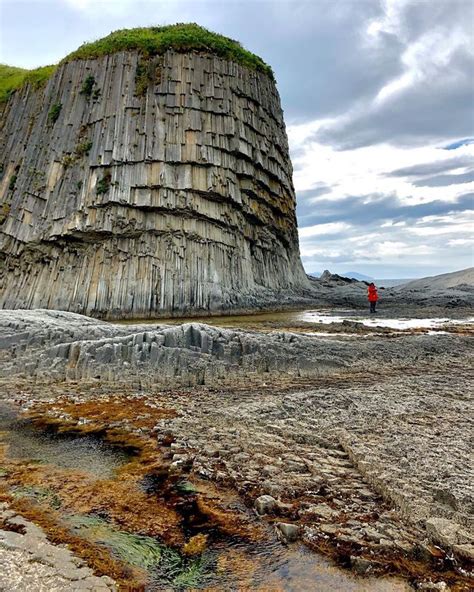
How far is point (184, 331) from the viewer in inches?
460

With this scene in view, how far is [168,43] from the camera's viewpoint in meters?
31.5

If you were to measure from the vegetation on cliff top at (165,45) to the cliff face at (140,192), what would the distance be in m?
0.68

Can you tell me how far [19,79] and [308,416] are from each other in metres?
47.1

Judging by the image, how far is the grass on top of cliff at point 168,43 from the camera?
3162 centimetres

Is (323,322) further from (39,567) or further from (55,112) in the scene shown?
(55,112)

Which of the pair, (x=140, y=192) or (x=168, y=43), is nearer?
(x=140, y=192)

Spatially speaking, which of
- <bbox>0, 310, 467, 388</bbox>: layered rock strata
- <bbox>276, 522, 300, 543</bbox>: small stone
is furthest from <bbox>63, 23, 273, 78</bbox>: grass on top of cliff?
<bbox>276, 522, 300, 543</bbox>: small stone

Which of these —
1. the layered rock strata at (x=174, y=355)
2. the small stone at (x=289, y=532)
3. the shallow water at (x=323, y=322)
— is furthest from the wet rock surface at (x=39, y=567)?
the shallow water at (x=323, y=322)

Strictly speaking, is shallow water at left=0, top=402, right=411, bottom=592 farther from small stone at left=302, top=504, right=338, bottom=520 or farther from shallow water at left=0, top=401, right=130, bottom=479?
shallow water at left=0, top=401, right=130, bottom=479

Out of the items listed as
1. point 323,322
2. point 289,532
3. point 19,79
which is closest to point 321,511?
point 289,532

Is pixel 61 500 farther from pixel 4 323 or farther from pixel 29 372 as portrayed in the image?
pixel 4 323

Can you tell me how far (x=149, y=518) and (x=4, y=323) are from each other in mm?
10344

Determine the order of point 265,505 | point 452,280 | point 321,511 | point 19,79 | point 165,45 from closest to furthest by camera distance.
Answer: point 321,511, point 265,505, point 165,45, point 19,79, point 452,280

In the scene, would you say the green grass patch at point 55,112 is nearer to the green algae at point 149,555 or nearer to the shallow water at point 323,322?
the shallow water at point 323,322
